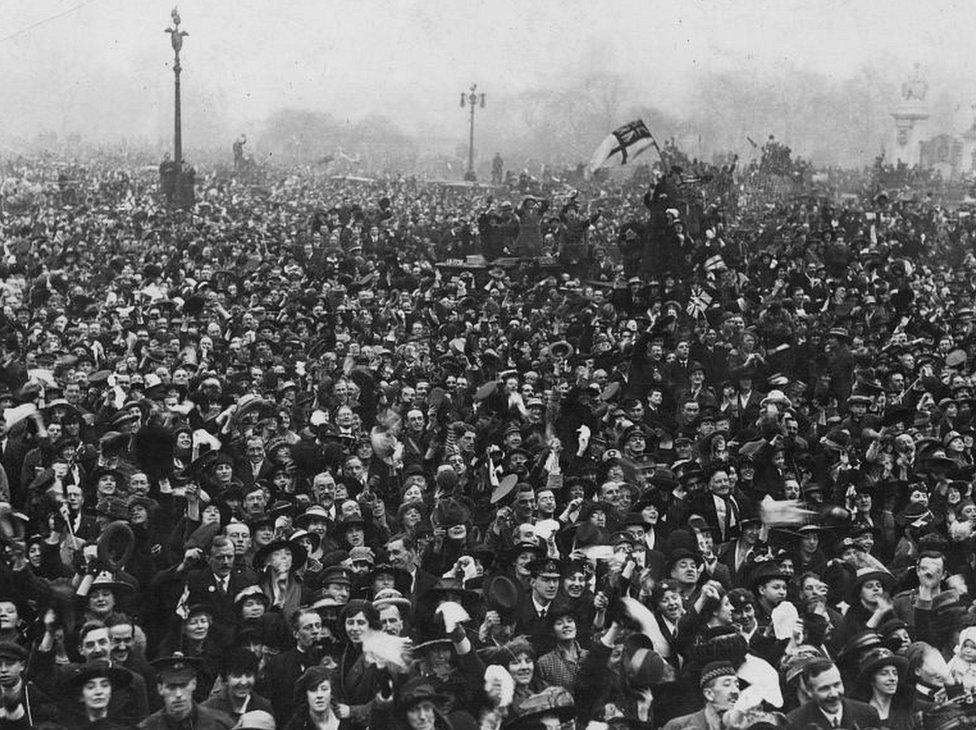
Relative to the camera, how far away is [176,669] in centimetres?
634

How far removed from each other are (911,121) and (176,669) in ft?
134

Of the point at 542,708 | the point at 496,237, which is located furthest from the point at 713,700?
the point at 496,237

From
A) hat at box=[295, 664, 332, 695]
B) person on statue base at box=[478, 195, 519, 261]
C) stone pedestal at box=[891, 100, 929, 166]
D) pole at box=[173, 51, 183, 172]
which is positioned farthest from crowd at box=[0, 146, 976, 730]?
stone pedestal at box=[891, 100, 929, 166]

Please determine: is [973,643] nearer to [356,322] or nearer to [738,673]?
[738,673]

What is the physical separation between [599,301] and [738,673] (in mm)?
13670

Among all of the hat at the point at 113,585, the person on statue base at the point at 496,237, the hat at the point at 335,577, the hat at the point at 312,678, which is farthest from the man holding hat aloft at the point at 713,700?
the person on statue base at the point at 496,237

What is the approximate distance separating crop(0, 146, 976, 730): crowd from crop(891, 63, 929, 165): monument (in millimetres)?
17519

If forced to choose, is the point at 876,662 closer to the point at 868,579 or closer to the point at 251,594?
the point at 868,579

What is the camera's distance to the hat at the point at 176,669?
6328mm

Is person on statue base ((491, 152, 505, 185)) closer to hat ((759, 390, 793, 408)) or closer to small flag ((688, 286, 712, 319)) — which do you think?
small flag ((688, 286, 712, 319))

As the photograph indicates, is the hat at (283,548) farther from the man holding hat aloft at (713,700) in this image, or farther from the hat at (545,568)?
the man holding hat aloft at (713,700)

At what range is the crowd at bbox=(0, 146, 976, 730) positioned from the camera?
21.7 ft

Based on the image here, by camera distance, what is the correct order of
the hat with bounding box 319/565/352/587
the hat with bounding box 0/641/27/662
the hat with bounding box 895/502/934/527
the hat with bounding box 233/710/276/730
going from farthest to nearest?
the hat with bounding box 895/502/934/527 < the hat with bounding box 319/565/352/587 < the hat with bounding box 233/710/276/730 < the hat with bounding box 0/641/27/662

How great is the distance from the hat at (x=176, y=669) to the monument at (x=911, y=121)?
26.8 meters
